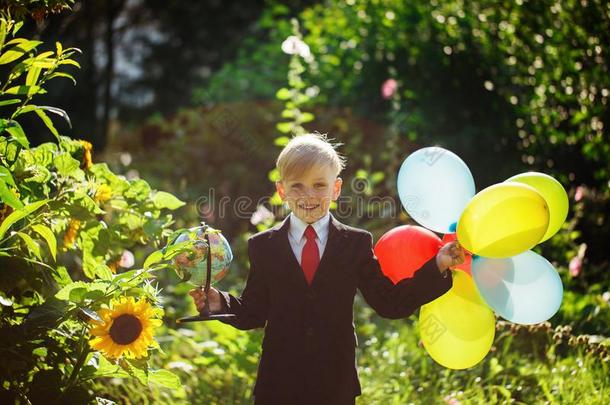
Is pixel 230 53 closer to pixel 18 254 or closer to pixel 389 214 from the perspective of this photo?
pixel 389 214

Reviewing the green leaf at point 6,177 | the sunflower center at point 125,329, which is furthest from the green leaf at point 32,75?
the sunflower center at point 125,329

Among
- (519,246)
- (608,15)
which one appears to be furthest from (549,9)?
(519,246)

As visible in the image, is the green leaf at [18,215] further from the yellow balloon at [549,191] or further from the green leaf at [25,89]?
the yellow balloon at [549,191]

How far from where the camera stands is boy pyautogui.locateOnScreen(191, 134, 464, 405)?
226 cm

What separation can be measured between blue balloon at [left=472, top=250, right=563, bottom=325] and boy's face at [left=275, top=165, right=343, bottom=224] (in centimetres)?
55

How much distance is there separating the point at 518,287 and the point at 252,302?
0.88m

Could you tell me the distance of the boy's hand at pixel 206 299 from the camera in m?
2.25

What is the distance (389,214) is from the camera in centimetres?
434

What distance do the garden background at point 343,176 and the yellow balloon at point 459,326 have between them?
584 millimetres

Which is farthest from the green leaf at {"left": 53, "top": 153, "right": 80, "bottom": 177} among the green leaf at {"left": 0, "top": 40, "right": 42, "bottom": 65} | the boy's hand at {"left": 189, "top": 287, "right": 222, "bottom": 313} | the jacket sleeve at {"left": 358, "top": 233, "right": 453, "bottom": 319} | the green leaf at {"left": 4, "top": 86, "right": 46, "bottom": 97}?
the jacket sleeve at {"left": 358, "top": 233, "right": 453, "bottom": 319}

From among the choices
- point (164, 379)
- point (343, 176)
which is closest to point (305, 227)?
point (164, 379)

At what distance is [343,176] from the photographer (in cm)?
541

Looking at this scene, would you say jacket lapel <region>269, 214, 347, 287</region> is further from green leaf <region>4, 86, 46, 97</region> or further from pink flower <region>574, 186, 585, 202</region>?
pink flower <region>574, 186, 585, 202</region>

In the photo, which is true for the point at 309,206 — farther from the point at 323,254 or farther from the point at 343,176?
the point at 343,176
